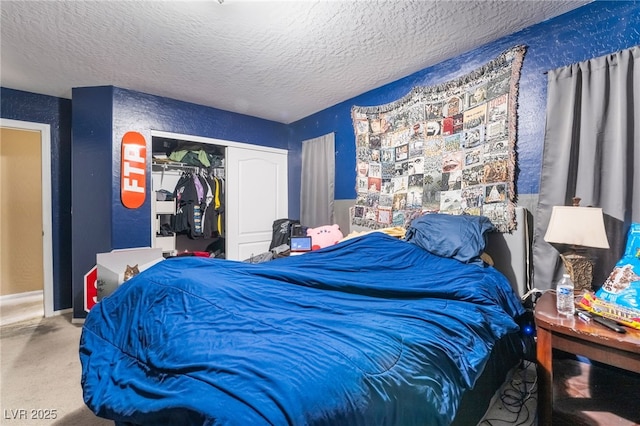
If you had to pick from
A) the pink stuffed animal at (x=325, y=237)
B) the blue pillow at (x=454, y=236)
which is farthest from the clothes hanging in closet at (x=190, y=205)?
the blue pillow at (x=454, y=236)

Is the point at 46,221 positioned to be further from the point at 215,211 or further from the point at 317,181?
the point at 317,181

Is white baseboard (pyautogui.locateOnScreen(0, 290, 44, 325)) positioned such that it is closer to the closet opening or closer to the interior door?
the closet opening

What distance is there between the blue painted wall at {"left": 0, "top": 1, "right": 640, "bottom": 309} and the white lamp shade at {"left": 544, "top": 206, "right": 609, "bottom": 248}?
17.7 inches

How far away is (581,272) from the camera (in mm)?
1644

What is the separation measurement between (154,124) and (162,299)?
104 inches

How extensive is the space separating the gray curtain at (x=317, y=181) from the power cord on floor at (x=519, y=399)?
230 centimetres

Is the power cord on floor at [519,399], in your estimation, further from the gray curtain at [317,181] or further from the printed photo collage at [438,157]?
the gray curtain at [317,181]

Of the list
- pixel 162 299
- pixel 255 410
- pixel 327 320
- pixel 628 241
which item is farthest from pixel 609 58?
pixel 162 299

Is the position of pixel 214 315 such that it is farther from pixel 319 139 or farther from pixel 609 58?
pixel 319 139

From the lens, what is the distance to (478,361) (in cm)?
118

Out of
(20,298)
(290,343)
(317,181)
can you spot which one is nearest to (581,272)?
(290,343)

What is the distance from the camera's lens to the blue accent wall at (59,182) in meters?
3.24

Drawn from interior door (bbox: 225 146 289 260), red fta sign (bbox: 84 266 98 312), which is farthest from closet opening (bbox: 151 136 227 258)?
red fta sign (bbox: 84 266 98 312)

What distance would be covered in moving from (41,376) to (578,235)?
3466 mm
